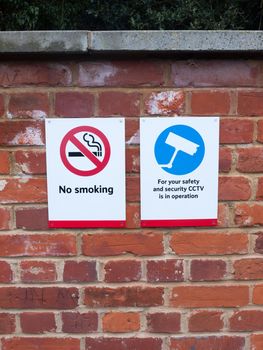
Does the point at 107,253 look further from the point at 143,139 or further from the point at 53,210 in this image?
the point at 143,139

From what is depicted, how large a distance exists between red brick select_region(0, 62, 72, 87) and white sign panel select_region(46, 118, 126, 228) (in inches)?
5.6

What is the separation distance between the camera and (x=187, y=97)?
5.50ft

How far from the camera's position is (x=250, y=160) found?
1718 mm

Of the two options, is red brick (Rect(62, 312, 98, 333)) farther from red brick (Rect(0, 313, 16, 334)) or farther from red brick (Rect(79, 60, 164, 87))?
red brick (Rect(79, 60, 164, 87))

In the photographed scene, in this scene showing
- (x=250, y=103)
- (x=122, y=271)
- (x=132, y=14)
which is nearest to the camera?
(x=250, y=103)

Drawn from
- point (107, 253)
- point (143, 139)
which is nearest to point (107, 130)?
point (143, 139)

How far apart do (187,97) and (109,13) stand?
384 centimetres

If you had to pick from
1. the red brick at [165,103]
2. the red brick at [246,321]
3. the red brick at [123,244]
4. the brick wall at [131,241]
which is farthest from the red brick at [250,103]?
the red brick at [246,321]

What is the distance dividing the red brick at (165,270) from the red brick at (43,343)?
0.41m

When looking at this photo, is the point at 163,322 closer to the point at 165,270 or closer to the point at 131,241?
the point at 165,270

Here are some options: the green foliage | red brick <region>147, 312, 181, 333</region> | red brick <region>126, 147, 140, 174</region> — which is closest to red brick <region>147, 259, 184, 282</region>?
red brick <region>147, 312, 181, 333</region>

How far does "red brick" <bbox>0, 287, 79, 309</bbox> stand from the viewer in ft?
5.91

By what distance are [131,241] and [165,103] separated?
54 cm

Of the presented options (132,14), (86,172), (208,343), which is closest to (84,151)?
(86,172)
